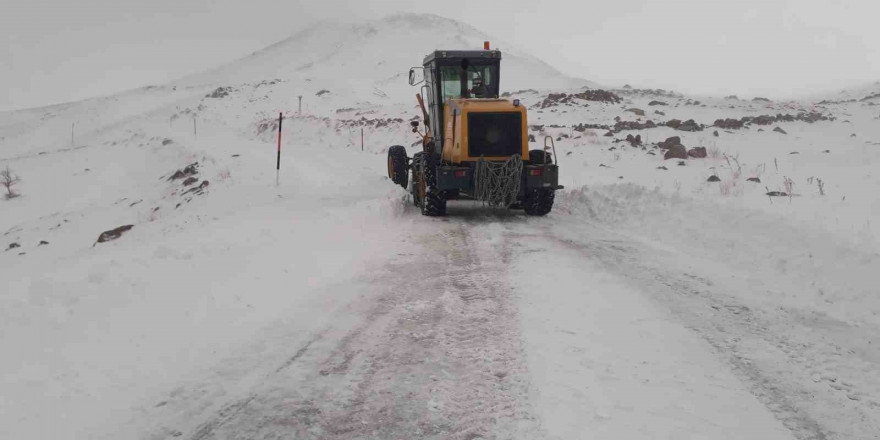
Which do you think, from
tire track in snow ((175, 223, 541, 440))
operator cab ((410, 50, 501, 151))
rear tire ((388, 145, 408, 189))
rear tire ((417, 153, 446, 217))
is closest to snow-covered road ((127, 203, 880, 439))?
tire track in snow ((175, 223, 541, 440))

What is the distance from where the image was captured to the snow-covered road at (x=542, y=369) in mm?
3186

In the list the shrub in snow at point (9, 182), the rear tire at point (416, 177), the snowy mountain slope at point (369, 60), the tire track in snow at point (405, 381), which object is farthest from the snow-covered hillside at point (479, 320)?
the snowy mountain slope at point (369, 60)

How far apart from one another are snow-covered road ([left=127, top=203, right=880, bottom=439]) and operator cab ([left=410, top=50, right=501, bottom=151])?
21.6ft

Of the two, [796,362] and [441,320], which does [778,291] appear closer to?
[796,362]

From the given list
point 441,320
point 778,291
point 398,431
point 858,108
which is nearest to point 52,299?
point 441,320

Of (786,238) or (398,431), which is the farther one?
(786,238)

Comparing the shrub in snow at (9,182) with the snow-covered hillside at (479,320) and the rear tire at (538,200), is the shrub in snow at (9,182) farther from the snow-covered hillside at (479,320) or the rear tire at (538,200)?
the rear tire at (538,200)

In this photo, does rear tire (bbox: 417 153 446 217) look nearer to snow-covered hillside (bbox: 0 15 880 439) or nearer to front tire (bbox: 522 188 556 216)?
snow-covered hillside (bbox: 0 15 880 439)

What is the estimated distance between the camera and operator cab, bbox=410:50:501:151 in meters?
11.8

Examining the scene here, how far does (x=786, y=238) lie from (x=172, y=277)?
7.32 meters

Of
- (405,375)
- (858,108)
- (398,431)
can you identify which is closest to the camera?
(398,431)

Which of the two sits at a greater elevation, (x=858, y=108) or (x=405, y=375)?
(x=858, y=108)

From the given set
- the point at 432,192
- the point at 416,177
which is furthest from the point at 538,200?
the point at 416,177

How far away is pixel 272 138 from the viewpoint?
119 ft
